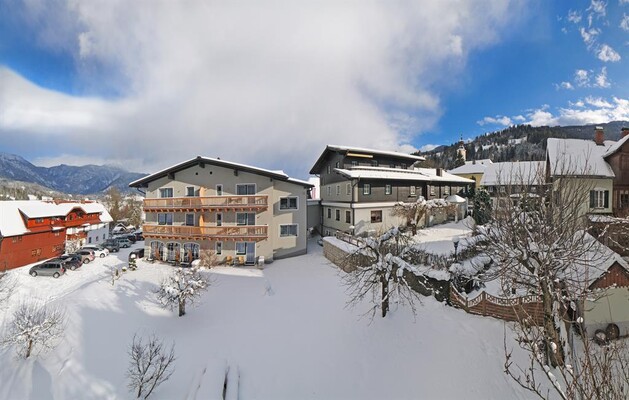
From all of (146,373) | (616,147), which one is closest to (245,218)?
(146,373)

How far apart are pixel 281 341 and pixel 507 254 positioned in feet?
32.8

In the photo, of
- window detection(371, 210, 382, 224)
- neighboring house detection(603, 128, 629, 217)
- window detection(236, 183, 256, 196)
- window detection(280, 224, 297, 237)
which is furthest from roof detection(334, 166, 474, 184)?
neighboring house detection(603, 128, 629, 217)

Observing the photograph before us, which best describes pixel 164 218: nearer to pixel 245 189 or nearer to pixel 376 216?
pixel 245 189

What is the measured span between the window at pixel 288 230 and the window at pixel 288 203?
70.0 inches

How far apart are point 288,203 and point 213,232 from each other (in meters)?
7.48

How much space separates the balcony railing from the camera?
81.3ft

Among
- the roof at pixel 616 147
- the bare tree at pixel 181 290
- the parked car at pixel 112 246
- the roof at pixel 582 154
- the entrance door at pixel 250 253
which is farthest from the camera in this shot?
the parked car at pixel 112 246

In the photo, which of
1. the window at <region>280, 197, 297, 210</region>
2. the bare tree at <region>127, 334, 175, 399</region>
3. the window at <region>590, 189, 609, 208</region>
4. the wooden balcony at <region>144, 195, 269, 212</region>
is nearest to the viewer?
the bare tree at <region>127, 334, 175, 399</region>

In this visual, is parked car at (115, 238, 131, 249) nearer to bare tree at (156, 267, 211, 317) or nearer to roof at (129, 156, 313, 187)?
roof at (129, 156, 313, 187)

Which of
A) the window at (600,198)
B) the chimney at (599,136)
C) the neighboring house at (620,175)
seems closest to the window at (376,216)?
the window at (600,198)

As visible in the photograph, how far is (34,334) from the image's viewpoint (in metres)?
12.8

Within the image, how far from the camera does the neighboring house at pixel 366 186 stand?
26438 millimetres

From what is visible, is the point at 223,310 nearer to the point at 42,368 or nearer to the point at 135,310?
Answer: the point at 135,310

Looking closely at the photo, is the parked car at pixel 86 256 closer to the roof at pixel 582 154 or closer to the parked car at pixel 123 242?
the parked car at pixel 123 242
